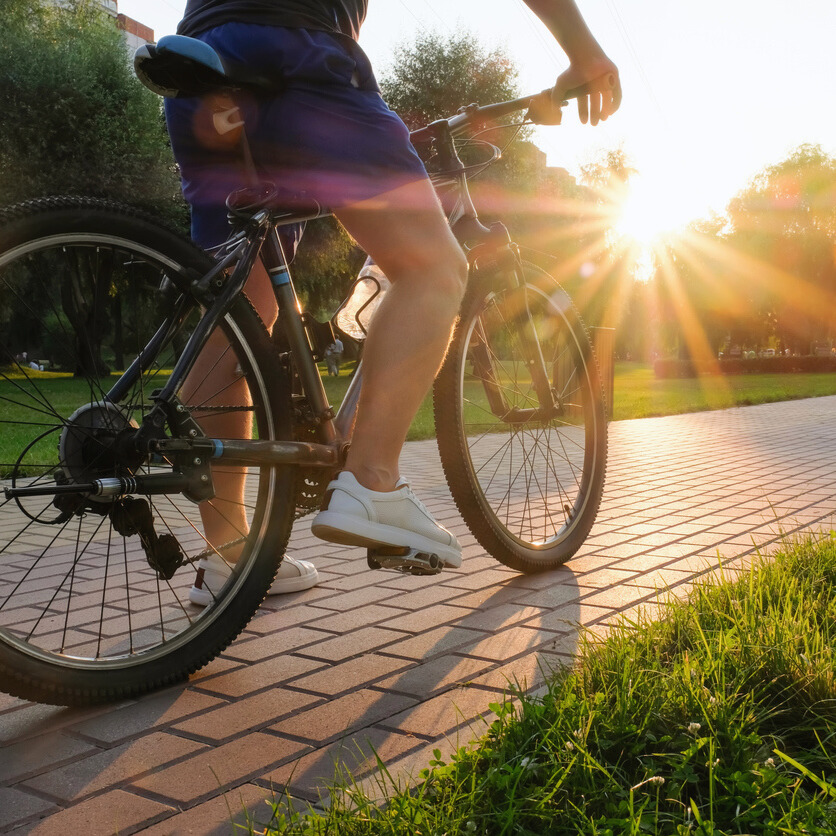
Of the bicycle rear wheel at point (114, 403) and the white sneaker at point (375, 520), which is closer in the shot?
the bicycle rear wheel at point (114, 403)

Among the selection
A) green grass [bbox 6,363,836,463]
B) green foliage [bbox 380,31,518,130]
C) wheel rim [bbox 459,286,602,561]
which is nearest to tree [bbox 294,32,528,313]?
green foliage [bbox 380,31,518,130]

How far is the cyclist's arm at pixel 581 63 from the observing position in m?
2.85

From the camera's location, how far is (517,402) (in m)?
3.76

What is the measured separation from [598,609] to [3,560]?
7.79 feet

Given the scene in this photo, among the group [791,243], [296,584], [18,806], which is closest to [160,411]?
[18,806]

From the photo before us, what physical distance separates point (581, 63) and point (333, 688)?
1877mm

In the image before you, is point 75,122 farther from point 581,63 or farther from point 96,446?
point 96,446

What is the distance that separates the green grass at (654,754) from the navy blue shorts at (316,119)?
4.14 ft

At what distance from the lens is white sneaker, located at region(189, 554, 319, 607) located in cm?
297

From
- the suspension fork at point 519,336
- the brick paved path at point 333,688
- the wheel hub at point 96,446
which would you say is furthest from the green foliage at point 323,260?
the wheel hub at point 96,446

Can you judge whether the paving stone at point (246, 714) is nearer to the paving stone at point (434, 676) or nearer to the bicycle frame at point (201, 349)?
the paving stone at point (434, 676)

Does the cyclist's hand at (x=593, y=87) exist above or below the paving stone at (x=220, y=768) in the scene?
above

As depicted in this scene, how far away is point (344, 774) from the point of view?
1.85m

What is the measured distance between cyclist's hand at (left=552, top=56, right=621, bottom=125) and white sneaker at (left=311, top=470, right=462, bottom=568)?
49.7 inches
